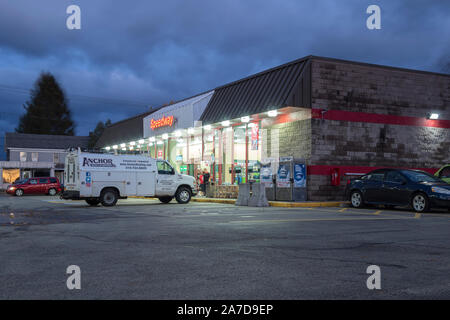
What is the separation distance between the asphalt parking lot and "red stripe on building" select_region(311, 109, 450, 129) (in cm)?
1162

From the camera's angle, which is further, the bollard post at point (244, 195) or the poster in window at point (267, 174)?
the poster in window at point (267, 174)

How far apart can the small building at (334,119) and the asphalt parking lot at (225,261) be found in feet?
36.8

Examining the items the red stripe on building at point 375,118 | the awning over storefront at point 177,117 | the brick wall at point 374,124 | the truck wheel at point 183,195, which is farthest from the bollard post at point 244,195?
the awning over storefront at point 177,117

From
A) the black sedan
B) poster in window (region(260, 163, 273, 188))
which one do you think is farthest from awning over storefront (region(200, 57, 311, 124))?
the black sedan

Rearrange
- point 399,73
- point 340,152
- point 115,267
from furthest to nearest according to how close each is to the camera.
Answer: point 399,73
point 340,152
point 115,267

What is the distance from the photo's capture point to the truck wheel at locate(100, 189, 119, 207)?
19953 millimetres

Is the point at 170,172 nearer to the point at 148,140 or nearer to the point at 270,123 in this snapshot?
the point at 270,123

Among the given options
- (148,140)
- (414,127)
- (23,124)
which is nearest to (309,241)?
(414,127)

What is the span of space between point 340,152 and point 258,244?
15.3 meters

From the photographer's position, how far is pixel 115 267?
602 cm

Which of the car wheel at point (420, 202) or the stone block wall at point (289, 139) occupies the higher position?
→ the stone block wall at point (289, 139)

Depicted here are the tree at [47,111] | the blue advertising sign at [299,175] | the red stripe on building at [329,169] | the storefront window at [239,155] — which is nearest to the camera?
the blue advertising sign at [299,175]

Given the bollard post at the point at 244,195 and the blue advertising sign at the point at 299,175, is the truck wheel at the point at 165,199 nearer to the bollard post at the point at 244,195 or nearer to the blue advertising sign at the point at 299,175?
the bollard post at the point at 244,195

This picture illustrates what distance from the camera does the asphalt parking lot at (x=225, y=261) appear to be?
479 centimetres
